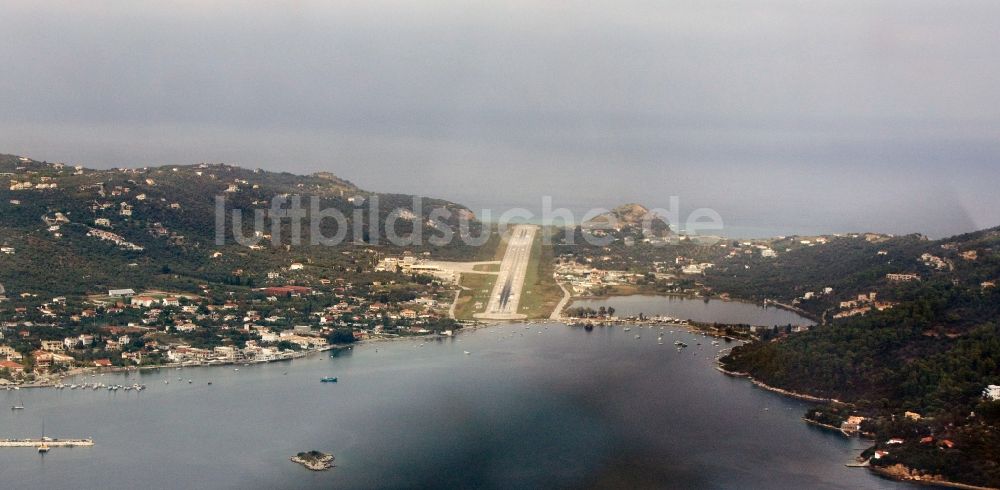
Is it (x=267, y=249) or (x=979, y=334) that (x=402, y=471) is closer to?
(x=979, y=334)

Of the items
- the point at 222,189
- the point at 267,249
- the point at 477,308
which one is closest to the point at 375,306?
the point at 477,308

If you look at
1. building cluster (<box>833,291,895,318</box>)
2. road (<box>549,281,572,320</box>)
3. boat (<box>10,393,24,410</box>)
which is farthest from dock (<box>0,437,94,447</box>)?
building cluster (<box>833,291,895,318</box>)

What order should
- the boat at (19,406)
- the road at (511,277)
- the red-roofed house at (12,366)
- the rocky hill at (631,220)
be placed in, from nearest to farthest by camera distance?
the boat at (19,406), the red-roofed house at (12,366), the road at (511,277), the rocky hill at (631,220)

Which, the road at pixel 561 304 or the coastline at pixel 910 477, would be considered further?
the road at pixel 561 304

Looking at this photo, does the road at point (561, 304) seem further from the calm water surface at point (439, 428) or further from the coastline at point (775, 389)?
the coastline at point (775, 389)

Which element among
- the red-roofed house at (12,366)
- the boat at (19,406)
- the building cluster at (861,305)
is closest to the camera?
the boat at (19,406)

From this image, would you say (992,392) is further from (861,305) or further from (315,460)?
(315,460)

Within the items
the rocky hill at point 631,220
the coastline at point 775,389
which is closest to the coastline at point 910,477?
the coastline at point 775,389
